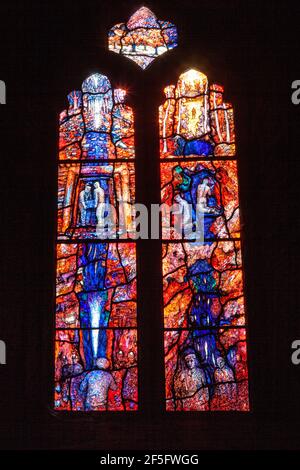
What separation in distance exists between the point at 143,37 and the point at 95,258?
194 centimetres

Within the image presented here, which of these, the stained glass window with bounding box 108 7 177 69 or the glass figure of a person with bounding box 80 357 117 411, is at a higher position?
the stained glass window with bounding box 108 7 177 69

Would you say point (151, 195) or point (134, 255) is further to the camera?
point (151, 195)

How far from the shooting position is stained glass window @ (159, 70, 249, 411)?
5500 millimetres

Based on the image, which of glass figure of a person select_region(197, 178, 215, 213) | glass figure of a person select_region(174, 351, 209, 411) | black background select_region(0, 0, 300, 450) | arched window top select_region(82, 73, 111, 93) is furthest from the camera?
arched window top select_region(82, 73, 111, 93)

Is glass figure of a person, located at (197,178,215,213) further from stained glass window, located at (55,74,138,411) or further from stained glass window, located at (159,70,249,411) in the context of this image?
stained glass window, located at (55,74,138,411)

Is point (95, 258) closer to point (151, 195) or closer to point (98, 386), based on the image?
point (151, 195)

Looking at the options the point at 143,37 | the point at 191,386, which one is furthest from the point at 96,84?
the point at 191,386

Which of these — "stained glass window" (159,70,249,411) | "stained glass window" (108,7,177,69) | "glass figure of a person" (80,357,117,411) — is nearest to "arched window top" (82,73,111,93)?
"stained glass window" (108,7,177,69)

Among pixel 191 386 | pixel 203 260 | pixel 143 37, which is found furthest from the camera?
pixel 143 37

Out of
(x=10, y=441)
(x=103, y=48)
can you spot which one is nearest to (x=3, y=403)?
(x=10, y=441)

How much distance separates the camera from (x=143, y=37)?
655cm

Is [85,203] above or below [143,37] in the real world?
below

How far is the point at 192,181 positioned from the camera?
19.9 feet

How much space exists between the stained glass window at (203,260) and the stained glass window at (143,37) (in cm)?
32
